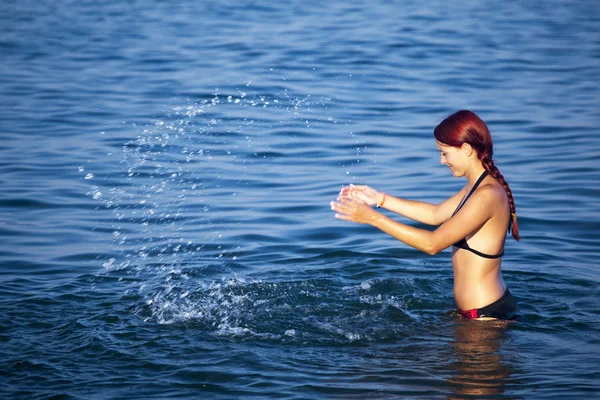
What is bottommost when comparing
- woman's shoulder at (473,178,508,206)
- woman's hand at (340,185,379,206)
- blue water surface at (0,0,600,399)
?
blue water surface at (0,0,600,399)

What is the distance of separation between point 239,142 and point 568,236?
18.0ft

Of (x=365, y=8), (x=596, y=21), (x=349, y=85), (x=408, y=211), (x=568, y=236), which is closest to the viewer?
(x=408, y=211)

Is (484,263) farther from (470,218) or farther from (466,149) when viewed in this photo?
(466,149)

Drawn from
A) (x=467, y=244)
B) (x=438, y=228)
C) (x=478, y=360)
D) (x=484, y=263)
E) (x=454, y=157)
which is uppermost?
(x=454, y=157)

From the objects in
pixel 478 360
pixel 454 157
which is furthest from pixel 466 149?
pixel 478 360

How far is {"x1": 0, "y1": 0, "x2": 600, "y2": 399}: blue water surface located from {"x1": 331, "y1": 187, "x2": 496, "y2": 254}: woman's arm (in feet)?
2.62

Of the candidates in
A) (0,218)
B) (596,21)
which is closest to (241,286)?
(0,218)

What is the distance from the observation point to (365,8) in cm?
2953

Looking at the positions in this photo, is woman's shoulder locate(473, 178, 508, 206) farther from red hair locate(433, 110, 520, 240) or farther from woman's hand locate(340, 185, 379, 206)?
woman's hand locate(340, 185, 379, 206)

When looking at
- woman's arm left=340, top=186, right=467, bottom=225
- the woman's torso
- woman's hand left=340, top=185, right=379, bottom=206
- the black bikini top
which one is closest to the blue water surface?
the woman's torso

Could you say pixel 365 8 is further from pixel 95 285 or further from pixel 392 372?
pixel 392 372

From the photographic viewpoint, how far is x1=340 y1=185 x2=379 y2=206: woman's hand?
6.71 m

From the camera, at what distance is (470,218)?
613cm

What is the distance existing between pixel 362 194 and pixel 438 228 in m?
0.90
